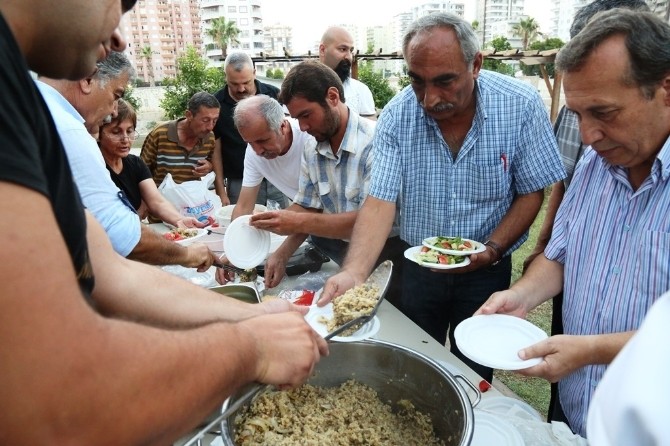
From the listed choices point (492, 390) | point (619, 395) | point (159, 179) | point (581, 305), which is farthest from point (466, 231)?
point (159, 179)

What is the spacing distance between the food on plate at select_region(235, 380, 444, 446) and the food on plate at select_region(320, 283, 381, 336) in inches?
8.6

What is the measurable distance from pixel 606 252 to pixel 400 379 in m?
0.81

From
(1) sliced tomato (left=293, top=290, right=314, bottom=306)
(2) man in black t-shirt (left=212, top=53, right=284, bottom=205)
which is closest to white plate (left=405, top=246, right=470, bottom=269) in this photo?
(1) sliced tomato (left=293, top=290, right=314, bottom=306)

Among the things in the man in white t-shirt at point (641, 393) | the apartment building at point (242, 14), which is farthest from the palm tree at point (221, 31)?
the man in white t-shirt at point (641, 393)

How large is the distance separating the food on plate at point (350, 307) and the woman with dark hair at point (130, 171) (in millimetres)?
1899

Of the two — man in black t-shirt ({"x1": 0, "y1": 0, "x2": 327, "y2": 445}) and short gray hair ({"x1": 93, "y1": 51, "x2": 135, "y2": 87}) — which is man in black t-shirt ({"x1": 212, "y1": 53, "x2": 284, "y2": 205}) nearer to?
short gray hair ({"x1": 93, "y1": 51, "x2": 135, "y2": 87})

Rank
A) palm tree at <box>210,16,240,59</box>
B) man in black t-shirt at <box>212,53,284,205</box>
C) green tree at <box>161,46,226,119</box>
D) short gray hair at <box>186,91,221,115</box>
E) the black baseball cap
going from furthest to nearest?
palm tree at <box>210,16,240,59</box>, green tree at <box>161,46,226,119</box>, man in black t-shirt at <box>212,53,284,205</box>, short gray hair at <box>186,91,221,115</box>, the black baseball cap

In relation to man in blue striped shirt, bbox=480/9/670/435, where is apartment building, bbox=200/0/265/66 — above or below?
above

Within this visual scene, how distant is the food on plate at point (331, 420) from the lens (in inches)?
54.8

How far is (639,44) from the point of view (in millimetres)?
1341

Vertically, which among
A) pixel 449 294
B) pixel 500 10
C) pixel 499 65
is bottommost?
pixel 449 294

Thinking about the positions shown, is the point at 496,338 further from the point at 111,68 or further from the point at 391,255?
the point at 111,68

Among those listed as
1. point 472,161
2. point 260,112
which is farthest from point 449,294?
point 260,112

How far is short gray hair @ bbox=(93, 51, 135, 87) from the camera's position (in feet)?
7.62
